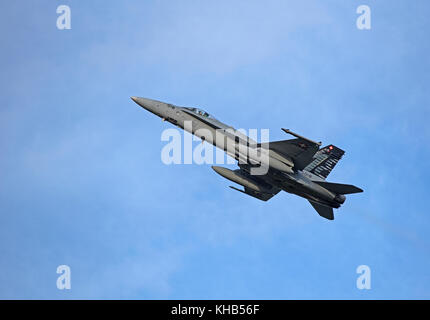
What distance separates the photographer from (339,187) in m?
39.6

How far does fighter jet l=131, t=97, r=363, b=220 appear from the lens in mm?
39312

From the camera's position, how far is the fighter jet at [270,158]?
129 ft

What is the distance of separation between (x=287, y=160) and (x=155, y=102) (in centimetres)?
943

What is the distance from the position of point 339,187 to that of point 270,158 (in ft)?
14.8

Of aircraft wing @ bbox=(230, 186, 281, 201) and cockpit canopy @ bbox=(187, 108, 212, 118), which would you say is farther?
aircraft wing @ bbox=(230, 186, 281, 201)

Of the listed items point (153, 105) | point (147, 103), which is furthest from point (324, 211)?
point (147, 103)

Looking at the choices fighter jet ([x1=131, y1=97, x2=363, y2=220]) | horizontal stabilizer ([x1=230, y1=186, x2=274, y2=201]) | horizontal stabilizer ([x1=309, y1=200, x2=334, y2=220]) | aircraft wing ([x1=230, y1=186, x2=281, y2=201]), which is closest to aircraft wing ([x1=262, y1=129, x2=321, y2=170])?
fighter jet ([x1=131, y1=97, x2=363, y2=220])

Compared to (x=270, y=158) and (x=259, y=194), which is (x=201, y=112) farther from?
(x=259, y=194)

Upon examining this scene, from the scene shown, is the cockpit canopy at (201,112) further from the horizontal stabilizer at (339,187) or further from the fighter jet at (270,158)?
the horizontal stabilizer at (339,187)

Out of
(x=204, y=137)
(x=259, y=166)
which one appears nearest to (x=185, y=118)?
(x=204, y=137)

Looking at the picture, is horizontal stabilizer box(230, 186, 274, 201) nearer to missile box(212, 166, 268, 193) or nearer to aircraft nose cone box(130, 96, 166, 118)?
missile box(212, 166, 268, 193)
